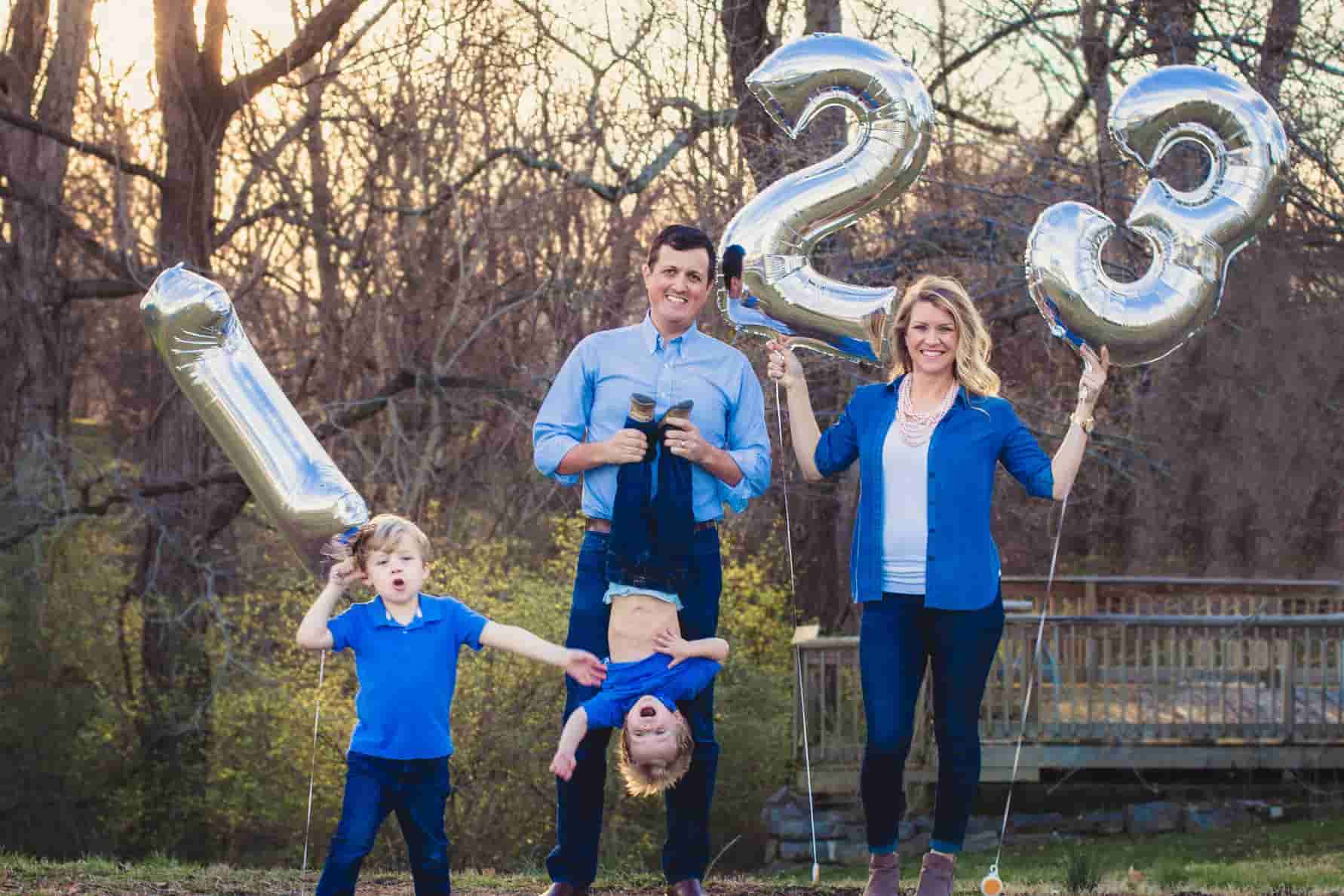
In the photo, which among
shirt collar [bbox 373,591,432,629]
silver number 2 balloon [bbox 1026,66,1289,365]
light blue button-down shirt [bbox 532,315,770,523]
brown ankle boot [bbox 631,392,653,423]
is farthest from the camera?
silver number 2 balloon [bbox 1026,66,1289,365]

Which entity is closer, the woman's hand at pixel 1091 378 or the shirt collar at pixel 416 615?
the shirt collar at pixel 416 615

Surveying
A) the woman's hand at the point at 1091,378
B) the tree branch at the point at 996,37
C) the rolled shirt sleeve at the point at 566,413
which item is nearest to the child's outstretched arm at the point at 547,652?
the rolled shirt sleeve at the point at 566,413

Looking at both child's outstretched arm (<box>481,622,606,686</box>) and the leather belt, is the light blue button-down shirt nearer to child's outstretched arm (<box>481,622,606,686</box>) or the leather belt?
the leather belt

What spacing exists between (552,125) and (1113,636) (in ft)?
24.8

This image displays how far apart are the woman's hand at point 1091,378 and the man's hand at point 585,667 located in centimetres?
145

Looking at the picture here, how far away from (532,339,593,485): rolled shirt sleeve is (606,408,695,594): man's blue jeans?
16 centimetres

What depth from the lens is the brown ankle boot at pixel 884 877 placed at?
13.4 ft

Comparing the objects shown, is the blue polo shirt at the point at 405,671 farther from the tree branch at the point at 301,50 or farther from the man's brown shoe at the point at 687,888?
the tree branch at the point at 301,50

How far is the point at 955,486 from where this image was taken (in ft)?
13.3

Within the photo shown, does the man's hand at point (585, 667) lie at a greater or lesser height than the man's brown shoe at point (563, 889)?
greater

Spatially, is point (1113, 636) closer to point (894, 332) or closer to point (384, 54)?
point (384, 54)

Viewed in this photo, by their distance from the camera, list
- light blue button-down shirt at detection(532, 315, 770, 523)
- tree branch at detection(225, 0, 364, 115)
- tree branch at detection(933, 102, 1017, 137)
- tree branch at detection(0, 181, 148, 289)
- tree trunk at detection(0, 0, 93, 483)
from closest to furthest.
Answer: light blue button-down shirt at detection(532, 315, 770, 523)
tree branch at detection(933, 102, 1017, 137)
tree branch at detection(225, 0, 364, 115)
tree branch at detection(0, 181, 148, 289)
tree trunk at detection(0, 0, 93, 483)

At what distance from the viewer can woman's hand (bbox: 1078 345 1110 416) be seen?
4.37 meters

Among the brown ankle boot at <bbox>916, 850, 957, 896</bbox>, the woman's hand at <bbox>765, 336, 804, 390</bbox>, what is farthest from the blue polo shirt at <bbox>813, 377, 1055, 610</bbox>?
the brown ankle boot at <bbox>916, 850, 957, 896</bbox>
